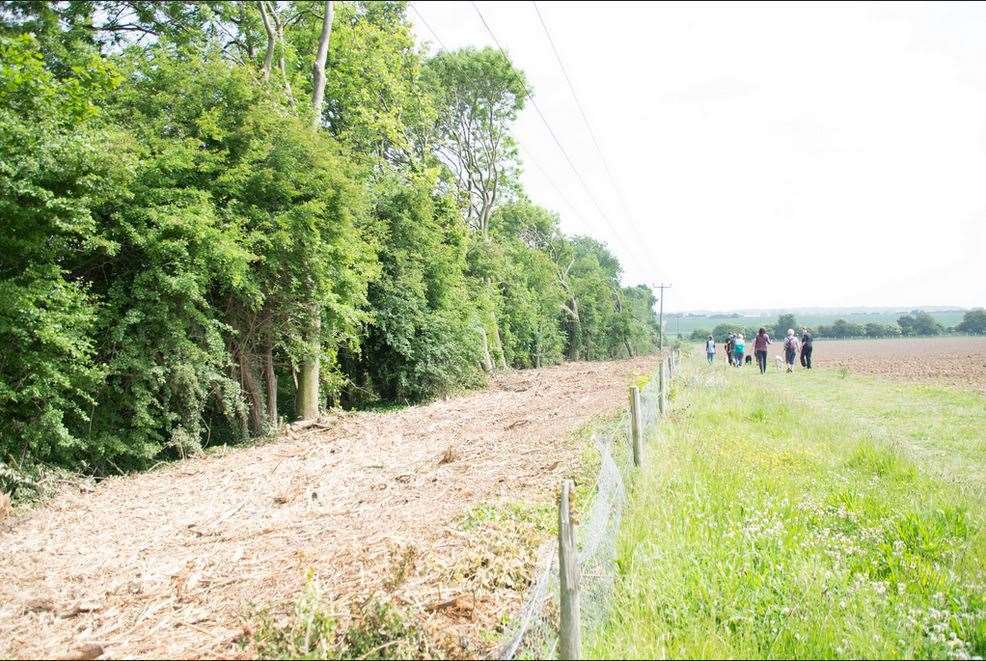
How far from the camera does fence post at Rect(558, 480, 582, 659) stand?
3.14m

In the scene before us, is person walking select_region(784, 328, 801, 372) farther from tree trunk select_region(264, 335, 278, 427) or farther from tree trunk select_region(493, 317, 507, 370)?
tree trunk select_region(264, 335, 278, 427)

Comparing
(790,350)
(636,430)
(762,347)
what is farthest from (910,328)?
(636,430)

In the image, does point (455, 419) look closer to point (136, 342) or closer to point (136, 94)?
point (136, 342)

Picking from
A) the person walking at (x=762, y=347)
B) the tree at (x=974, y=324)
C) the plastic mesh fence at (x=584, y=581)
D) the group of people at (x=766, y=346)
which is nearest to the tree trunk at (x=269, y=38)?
the plastic mesh fence at (x=584, y=581)

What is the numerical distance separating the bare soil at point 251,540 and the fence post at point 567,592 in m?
0.86

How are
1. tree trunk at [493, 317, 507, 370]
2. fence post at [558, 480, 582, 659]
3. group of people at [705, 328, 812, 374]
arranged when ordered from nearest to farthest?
→ fence post at [558, 480, 582, 659], group of people at [705, 328, 812, 374], tree trunk at [493, 317, 507, 370]

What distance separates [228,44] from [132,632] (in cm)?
1686

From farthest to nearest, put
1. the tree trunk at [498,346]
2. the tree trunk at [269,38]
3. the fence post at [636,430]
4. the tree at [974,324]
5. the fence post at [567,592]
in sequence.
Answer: the tree at [974,324] < the tree trunk at [498,346] < the tree trunk at [269,38] < the fence post at [636,430] < the fence post at [567,592]

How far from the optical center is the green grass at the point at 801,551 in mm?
3850

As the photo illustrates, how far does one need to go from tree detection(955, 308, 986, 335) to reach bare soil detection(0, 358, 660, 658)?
11918 centimetres

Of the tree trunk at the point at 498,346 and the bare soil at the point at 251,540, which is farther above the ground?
the tree trunk at the point at 498,346

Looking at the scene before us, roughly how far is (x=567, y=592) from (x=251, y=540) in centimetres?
421

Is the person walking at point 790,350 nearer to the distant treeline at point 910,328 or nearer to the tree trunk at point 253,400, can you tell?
the tree trunk at point 253,400

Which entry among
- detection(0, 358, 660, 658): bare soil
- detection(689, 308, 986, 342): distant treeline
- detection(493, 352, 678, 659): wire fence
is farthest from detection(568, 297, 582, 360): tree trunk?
detection(689, 308, 986, 342): distant treeline
